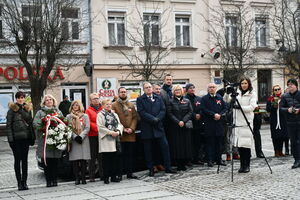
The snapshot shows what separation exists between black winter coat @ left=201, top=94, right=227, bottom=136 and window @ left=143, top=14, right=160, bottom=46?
1318 centimetres

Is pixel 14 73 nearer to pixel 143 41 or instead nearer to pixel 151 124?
pixel 143 41

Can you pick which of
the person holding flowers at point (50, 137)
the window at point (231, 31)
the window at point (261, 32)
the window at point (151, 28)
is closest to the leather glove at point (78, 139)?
the person holding flowers at point (50, 137)

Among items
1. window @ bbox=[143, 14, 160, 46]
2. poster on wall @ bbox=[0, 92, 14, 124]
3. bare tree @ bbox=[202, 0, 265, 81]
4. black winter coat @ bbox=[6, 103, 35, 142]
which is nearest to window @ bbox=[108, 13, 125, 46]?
window @ bbox=[143, 14, 160, 46]

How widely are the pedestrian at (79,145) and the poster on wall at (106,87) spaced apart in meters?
14.8

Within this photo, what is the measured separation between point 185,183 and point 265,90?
22006 millimetres

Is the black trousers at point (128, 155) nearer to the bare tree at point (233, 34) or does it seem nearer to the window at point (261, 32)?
the bare tree at point (233, 34)

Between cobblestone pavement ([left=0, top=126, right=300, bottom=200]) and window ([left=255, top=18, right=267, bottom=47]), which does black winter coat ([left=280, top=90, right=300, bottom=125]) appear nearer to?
cobblestone pavement ([left=0, top=126, right=300, bottom=200])

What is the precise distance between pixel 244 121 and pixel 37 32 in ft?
38.2

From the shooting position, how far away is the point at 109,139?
906 cm

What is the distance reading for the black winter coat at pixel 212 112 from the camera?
1039 cm

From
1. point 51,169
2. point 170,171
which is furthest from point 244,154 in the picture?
point 51,169

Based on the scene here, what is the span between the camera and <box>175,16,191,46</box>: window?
2653cm

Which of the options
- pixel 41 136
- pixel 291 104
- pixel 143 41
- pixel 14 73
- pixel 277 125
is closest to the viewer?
pixel 41 136

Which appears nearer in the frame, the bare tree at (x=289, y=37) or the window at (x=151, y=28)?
the window at (x=151, y=28)
